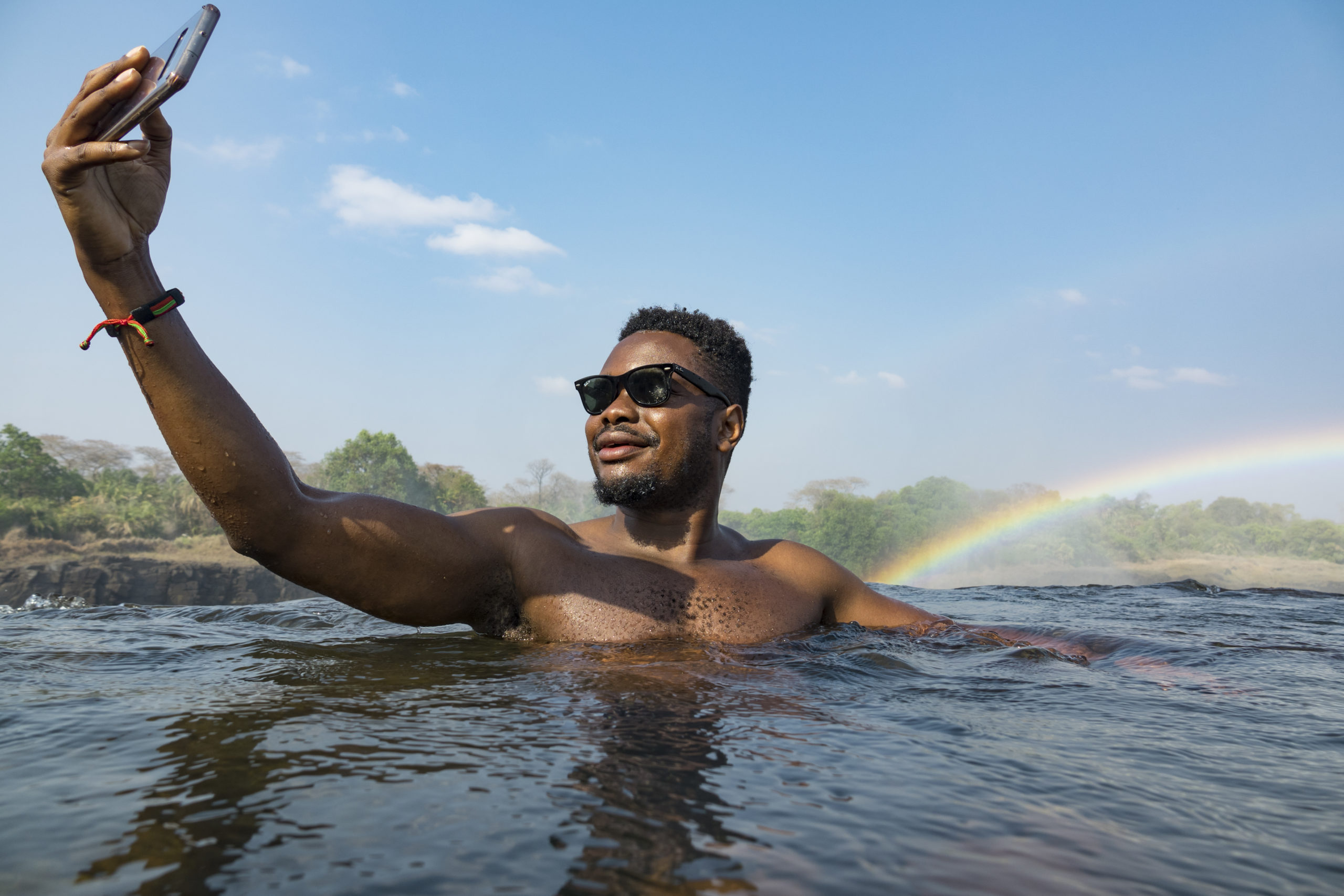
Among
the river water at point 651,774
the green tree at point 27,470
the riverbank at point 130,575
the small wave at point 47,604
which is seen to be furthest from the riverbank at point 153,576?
the river water at point 651,774

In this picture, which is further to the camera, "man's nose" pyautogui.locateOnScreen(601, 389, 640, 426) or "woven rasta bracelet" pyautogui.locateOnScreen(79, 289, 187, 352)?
"man's nose" pyautogui.locateOnScreen(601, 389, 640, 426)

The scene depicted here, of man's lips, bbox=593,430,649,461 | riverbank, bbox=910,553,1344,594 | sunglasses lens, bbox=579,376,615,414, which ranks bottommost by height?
riverbank, bbox=910,553,1344,594

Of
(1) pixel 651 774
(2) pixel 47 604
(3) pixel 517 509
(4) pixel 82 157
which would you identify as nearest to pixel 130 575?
(2) pixel 47 604

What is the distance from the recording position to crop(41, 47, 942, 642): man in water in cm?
193

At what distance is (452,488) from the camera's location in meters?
46.6

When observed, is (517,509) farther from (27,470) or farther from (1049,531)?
(1049,531)

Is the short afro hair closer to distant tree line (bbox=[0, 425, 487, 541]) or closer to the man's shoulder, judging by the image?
the man's shoulder

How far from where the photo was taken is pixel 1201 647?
3412 millimetres

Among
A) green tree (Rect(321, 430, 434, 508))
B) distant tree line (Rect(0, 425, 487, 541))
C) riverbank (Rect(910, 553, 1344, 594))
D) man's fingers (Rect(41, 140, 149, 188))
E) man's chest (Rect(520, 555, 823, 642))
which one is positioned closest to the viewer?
man's fingers (Rect(41, 140, 149, 188))

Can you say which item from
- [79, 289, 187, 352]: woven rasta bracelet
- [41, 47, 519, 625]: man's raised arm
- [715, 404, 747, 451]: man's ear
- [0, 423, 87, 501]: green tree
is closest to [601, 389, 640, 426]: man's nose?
[715, 404, 747, 451]: man's ear

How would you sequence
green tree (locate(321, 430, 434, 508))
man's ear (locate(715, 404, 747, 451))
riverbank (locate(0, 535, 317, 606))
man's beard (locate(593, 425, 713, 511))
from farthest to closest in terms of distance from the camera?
green tree (locate(321, 430, 434, 508)) < riverbank (locate(0, 535, 317, 606)) < man's ear (locate(715, 404, 747, 451)) < man's beard (locate(593, 425, 713, 511))

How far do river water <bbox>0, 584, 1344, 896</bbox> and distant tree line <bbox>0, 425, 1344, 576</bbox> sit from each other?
29.9m

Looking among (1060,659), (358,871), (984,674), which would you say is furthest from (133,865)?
(1060,659)

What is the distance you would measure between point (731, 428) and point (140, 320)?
2708 millimetres
